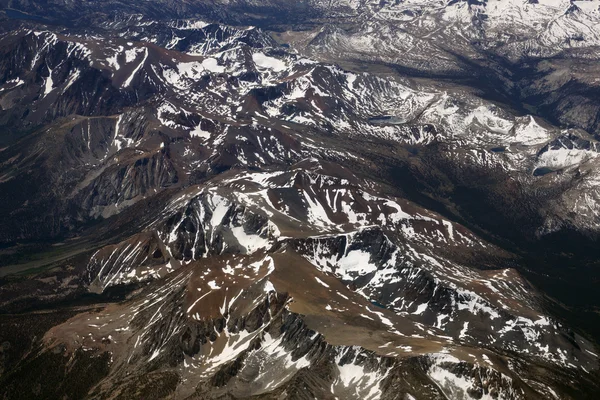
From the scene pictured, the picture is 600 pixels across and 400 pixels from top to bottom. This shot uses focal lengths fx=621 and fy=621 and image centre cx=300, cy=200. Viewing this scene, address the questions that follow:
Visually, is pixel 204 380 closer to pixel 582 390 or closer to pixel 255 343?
pixel 255 343

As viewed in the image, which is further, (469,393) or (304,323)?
(304,323)

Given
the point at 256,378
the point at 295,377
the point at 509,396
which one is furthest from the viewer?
the point at 256,378

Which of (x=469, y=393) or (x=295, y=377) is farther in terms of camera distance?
(x=295, y=377)

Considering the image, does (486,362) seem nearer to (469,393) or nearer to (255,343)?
(469,393)

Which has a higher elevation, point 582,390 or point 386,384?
point 386,384

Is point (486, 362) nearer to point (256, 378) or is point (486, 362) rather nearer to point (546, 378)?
point (546, 378)

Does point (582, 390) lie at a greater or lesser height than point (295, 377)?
lesser

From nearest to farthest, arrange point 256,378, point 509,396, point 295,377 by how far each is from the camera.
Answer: point 509,396, point 295,377, point 256,378

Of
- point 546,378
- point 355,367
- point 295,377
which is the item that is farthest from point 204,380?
point 546,378

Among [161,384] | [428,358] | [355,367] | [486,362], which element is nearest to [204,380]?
[161,384]
